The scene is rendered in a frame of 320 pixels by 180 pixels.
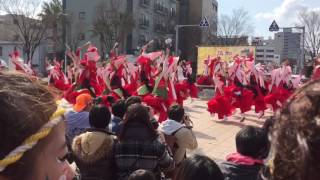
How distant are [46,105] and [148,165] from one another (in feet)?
7.65

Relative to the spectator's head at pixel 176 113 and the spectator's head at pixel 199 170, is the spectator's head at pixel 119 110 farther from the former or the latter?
the spectator's head at pixel 199 170

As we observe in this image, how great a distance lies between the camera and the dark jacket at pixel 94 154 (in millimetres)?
3344

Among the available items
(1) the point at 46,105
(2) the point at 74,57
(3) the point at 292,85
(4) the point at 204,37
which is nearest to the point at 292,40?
(4) the point at 204,37

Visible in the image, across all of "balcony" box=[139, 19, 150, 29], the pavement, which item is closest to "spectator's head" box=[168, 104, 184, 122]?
the pavement

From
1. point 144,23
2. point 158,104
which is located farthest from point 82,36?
point 158,104

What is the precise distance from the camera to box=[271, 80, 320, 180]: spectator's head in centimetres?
80

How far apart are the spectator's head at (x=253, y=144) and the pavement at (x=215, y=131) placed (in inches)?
143

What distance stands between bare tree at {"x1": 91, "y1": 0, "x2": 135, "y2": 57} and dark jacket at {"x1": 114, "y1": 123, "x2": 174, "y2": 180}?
38.9 m

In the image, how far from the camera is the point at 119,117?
446cm

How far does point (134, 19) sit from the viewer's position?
149 ft

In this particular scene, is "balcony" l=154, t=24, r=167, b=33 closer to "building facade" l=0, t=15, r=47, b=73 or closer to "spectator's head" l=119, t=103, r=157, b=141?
"building facade" l=0, t=15, r=47, b=73

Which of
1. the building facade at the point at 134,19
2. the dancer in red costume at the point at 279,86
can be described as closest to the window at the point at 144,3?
the building facade at the point at 134,19

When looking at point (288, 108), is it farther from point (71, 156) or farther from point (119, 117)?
point (119, 117)

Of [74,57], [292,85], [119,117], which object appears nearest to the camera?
[119,117]
